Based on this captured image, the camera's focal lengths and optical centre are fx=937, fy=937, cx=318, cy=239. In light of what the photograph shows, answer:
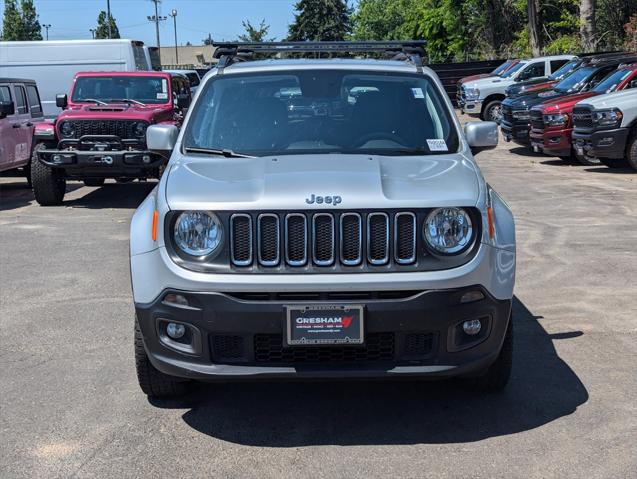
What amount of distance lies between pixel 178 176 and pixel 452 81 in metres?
32.9

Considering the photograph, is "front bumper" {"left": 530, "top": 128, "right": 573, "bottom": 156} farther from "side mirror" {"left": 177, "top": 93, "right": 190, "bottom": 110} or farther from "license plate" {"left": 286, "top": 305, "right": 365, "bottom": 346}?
"license plate" {"left": 286, "top": 305, "right": 365, "bottom": 346}

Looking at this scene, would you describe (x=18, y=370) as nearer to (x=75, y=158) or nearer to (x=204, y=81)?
(x=204, y=81)

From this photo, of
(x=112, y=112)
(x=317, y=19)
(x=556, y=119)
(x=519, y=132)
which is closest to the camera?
(x=112, y=112)

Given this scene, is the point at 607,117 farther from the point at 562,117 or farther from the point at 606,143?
the point at 562,117

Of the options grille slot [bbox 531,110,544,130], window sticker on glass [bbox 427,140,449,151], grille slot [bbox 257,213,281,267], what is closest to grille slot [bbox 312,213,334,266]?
grille slot [bbox 257,213,281,267]

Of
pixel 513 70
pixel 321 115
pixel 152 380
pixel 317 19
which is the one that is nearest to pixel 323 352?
pixel 152 380

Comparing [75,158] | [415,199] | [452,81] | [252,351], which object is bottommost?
[452,81]

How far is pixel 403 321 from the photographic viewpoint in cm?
425

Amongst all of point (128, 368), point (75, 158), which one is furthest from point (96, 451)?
point (75, 158)

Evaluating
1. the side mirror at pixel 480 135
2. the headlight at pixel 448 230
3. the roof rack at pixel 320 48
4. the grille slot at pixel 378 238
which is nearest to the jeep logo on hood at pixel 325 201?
the grille slot at pixel 378 238

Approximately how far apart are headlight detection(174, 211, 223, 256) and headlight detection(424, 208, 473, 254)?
985 mm

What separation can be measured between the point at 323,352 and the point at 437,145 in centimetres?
158

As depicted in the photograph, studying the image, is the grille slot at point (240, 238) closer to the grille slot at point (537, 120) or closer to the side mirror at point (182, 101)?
the side mirror at point (182, 101)

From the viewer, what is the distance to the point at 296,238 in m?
4.33
